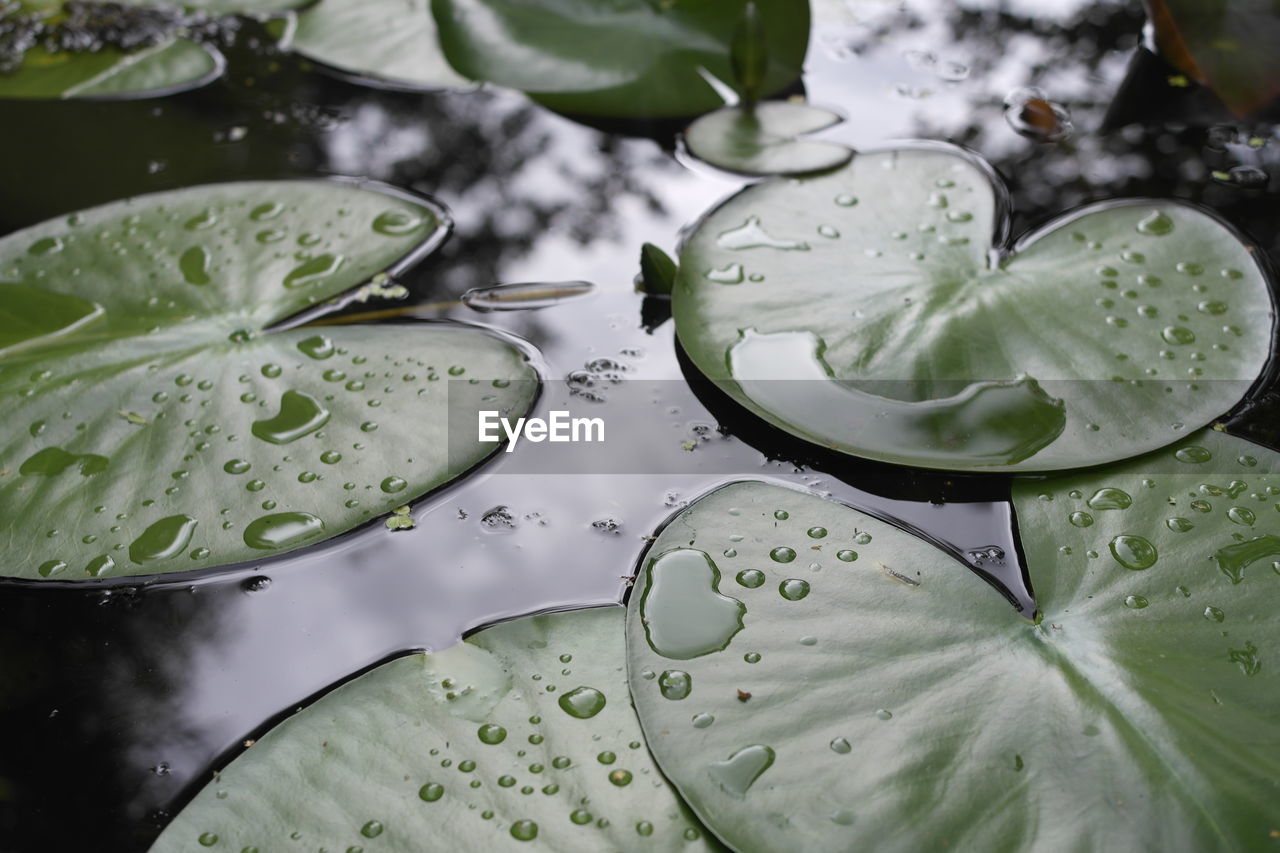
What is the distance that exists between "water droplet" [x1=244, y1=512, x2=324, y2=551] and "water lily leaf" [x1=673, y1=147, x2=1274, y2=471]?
604mm

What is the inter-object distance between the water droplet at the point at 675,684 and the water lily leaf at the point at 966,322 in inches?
16.4

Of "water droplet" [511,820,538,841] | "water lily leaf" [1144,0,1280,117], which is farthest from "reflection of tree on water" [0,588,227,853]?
"water lily leaf" [1144,0,1280,117]

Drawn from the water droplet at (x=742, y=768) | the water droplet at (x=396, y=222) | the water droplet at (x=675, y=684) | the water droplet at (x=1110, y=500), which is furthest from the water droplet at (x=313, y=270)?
the water droplet at (x=1110, y=500)

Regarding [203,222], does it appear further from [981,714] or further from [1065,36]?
[1065,36]

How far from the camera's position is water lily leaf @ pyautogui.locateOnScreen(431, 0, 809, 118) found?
2.04 m

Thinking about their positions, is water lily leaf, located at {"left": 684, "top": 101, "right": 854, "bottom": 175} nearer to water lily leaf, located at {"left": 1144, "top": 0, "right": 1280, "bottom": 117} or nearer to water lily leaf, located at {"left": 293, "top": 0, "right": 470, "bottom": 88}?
water lily leaf, located at {"left": 293, "top": 0, "right": 470, "bottom": 88}

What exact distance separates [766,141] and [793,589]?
1115 millimetres

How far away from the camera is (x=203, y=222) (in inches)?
65.9

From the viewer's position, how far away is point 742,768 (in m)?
0.93

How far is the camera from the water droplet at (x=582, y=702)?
101cm

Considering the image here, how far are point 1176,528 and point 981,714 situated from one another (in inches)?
15.6

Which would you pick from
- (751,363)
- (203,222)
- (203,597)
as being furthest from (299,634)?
(203,222)

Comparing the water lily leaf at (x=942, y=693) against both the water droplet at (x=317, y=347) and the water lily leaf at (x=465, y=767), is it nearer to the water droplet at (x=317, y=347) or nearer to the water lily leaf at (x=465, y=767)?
the water lily leaf at (x=465, y=767)

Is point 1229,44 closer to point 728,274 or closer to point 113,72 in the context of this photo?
point 728,274
